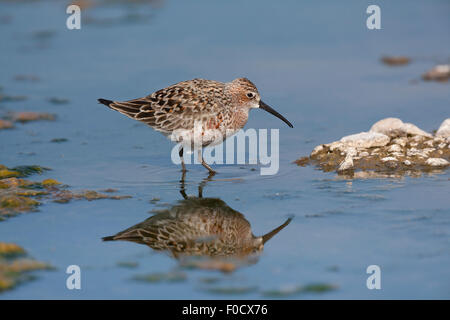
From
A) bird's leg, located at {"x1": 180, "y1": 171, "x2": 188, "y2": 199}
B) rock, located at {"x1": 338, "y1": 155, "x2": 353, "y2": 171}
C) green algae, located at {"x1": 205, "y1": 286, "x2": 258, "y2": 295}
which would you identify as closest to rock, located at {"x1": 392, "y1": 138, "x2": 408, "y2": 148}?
rock, located at {"x1": 338, "y1": 155, "x2": 353, "y2": 171}

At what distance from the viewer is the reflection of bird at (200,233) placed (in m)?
7.10

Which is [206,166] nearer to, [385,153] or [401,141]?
[385,153]

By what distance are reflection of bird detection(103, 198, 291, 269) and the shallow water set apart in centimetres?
16

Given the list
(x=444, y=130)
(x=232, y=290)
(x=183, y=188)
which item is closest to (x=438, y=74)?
(x=444, y=130)

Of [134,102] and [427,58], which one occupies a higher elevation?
[427,58]

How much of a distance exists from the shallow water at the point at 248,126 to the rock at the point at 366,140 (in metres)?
0.70

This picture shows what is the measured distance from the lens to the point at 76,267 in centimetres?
664

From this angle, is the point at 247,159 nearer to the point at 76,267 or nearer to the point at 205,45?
the point at 76,267

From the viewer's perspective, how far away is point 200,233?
759 centimetres

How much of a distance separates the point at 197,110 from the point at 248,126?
190 cm

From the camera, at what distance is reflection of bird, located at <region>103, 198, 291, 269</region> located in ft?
23.3

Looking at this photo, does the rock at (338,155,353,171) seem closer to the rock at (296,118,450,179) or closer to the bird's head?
the rock at (296,118,450,179)
